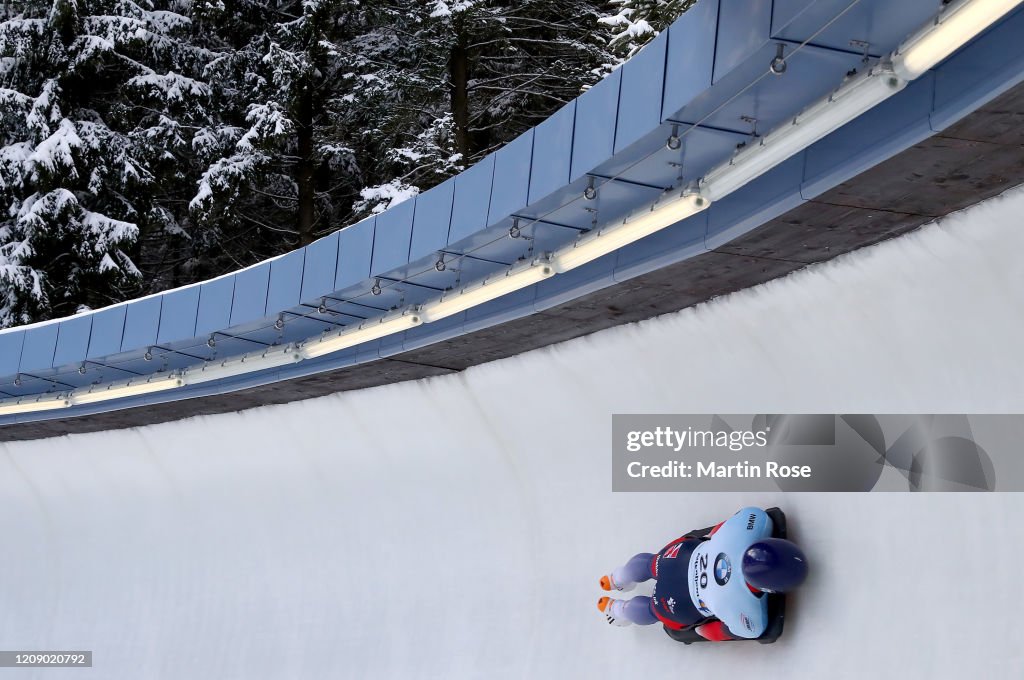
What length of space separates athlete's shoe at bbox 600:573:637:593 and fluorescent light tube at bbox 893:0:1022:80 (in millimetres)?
3351

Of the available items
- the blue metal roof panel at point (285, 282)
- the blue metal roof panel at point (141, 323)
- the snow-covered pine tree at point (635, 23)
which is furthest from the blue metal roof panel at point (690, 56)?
the snow-covered pine tree at point (635, 23)

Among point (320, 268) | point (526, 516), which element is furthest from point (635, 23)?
point (526, 516)

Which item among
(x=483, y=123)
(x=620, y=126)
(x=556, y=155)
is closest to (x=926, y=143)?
(x=620, y=126)

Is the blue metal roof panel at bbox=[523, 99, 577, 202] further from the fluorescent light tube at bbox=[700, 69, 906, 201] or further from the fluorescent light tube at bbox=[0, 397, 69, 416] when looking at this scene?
the fluorescent light tube at bbox=[0, 397, 69, 416]

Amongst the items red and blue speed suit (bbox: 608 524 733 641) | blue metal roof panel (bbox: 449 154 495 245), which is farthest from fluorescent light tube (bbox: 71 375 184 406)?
red and blue speed suit (bbox: 608 524 733 641)

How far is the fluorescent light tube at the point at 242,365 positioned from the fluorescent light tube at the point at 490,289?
163cm

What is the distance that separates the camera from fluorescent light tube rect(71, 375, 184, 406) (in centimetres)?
867

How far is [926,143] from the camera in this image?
3939 mm

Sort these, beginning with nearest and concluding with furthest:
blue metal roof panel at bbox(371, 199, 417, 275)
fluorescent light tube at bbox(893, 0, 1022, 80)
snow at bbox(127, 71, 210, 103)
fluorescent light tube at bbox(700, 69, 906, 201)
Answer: fluorescent light tube at bbox(893, 0, 1022, 80) → fluorescent light tube at bbox(700, 69, 906, 201) → blue metal roof panel at bbox(371, 199, 417, 275) → snow at bbox(127, 71, 210, 103)

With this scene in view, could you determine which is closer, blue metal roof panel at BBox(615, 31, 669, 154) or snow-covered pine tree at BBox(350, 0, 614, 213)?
blue metal roof panel at BBox(615, 31, 669, 154)

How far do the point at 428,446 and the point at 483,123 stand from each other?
37.5ft

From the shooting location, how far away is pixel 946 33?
3.08m

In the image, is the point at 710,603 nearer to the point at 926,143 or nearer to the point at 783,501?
the point at 783,501

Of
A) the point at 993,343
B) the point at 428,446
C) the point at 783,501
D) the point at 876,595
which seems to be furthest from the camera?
the point at 428,446
